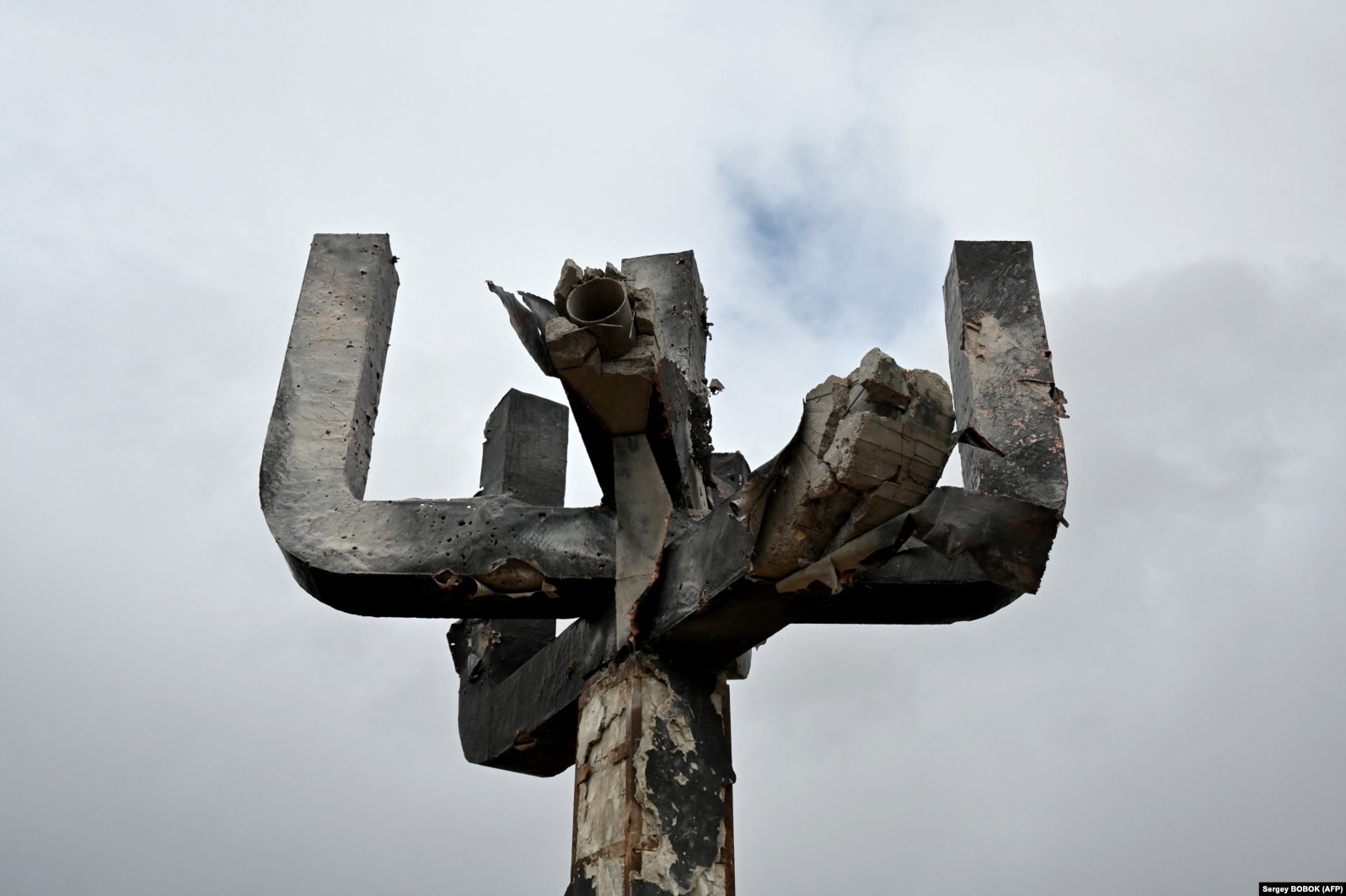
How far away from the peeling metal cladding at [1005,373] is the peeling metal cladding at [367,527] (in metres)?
1.38

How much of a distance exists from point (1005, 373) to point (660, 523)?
4.43ft

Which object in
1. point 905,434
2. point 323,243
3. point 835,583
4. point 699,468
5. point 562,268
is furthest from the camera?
point 323,243

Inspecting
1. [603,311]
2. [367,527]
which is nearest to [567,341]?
[603,311]

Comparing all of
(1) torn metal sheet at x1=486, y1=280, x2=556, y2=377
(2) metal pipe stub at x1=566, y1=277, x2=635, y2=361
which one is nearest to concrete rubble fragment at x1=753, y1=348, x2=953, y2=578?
(2) metal pipe stub at x1=566, y1=277, x2=635, y2=361

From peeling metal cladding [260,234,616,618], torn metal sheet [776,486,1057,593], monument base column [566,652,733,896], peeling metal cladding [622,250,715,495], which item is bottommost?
monument base column [566,652,733,896]

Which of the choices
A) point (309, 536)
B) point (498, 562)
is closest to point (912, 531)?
point (498, 562)

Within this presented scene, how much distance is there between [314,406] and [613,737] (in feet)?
5.56

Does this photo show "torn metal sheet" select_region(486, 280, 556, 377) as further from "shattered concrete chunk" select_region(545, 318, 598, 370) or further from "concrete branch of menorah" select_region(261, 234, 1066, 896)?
"shattered concrete chunk" select_region(545, 318, 598, 370)

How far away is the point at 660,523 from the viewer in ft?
13.8

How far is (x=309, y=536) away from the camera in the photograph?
13.6ft

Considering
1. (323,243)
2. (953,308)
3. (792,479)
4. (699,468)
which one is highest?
(323,243)

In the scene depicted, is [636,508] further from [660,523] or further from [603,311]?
[603,311]

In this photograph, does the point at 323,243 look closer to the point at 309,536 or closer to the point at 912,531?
the point at 309,536

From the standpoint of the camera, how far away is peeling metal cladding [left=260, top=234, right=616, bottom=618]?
410 centimetres
